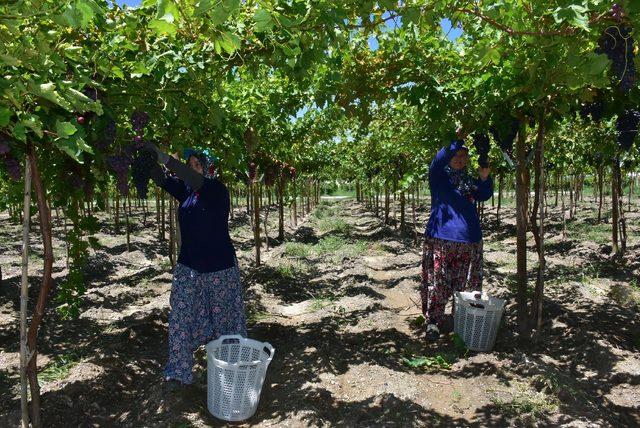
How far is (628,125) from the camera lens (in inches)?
173

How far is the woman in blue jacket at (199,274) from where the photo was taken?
12.0ft

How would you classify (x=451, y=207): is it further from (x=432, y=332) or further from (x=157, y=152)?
(x=157, y=152)

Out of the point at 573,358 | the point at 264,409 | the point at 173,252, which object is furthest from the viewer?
the point at 173,252

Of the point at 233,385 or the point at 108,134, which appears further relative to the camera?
the point at 233,385

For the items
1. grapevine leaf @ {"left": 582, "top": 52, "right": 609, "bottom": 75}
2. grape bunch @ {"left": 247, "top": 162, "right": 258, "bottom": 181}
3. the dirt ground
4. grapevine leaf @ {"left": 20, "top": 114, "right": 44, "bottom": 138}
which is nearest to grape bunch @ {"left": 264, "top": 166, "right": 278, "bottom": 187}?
grape bunch @ {"left": 247, "top": 162, "right": 258, "bottom": 181}

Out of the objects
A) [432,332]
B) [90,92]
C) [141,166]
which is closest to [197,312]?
[141,166]

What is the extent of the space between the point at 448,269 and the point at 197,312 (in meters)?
2.23

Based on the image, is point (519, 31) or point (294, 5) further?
point (519, 31)

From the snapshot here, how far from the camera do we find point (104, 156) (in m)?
3.15

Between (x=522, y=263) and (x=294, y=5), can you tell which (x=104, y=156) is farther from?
(x=522, y=263)

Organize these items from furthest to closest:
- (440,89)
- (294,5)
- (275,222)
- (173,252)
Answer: (275,222), (173,252), (440,89), (294,5)

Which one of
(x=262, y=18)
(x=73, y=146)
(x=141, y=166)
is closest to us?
(x=262, y=18)

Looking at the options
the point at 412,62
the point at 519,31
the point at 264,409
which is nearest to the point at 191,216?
the point at 264,409

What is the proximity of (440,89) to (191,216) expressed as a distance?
218 centimetres
